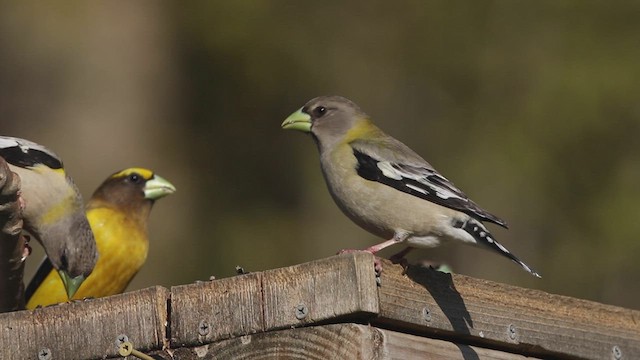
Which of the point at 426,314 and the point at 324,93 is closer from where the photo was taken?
the point at 426,314

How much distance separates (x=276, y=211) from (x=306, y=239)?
1.66 feet

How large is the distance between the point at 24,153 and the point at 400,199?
2.49 meters

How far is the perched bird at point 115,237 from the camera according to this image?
309 inches

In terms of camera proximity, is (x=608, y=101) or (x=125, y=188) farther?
(x=608, y=101)

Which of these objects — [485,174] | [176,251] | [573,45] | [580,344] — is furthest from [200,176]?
[580,344]

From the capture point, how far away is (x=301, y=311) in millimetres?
4668

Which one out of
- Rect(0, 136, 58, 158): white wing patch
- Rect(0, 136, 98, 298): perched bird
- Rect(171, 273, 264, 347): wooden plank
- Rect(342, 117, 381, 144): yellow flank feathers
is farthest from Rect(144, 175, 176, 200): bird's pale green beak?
Rect(171, 273, 264, 347): wooden plank

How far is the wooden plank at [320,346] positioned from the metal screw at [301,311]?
0.17 ft

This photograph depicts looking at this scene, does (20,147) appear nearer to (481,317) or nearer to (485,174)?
(481,317)

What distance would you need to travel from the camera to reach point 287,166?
1398cm

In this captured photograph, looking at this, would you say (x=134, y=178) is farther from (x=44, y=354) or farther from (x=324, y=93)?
(x=324, y=93)

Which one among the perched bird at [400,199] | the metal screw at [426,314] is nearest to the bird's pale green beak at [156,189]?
the perched bird at [400,199]

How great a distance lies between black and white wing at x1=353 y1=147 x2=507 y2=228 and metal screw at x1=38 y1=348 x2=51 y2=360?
188 cm

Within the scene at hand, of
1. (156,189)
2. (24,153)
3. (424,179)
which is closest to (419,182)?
(424,179)
